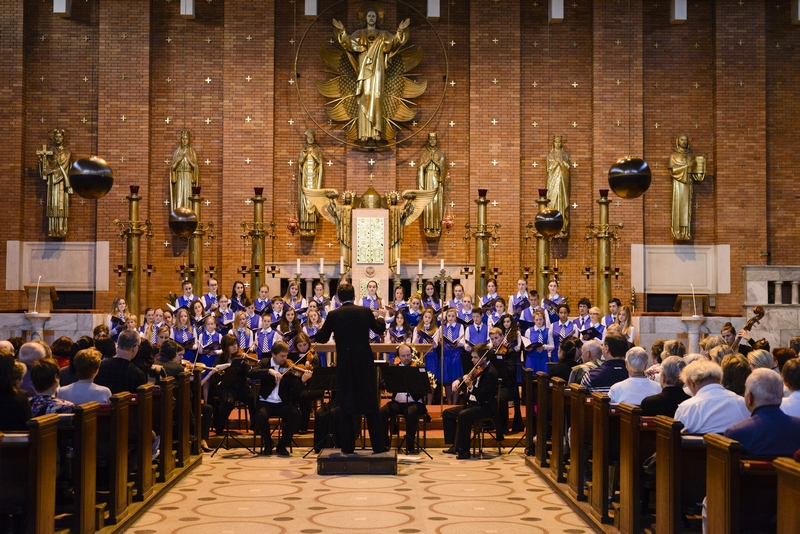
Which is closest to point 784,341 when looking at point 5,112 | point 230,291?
point 230,291

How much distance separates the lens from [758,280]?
49.2ft

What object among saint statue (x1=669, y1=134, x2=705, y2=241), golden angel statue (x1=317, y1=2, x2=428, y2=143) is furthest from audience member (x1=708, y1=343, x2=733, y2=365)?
golden angel statue (x1=317, y1=2, x2=428, y2=143)

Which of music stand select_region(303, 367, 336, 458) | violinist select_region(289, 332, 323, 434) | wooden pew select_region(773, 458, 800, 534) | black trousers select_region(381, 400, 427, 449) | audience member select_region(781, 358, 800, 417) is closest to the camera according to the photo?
wooden pew select_region(773, 458, 800, 534)

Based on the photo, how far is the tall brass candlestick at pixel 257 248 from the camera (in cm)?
1502

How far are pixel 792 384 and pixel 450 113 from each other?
13056 mm

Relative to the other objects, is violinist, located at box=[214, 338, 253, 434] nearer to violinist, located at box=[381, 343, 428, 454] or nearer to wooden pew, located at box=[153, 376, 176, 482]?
violinist, located at box=[381, 343, 428, 454]

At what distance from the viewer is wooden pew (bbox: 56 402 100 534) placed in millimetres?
5293

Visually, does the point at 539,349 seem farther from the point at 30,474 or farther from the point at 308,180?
the point at 30,474

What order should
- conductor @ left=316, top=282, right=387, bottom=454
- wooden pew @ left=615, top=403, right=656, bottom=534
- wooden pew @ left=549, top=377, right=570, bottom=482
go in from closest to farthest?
wooden pew @ left=615, top=403, right=656, bottom=534, wooden pew @ left=549, top=377, right=570, bottom=482, conductor @ left=316, top=282, right=387, bottom=454

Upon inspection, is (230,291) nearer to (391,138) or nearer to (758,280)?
(391,138)

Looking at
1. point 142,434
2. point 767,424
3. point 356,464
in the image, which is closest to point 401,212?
point 356,464

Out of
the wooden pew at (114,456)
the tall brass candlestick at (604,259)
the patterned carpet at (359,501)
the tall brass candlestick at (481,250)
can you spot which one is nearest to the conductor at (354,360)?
the patterned carpet at (359,501)

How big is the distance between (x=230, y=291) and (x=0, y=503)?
12.0 meters

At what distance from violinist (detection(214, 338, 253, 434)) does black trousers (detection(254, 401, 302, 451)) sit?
45 centimetres
